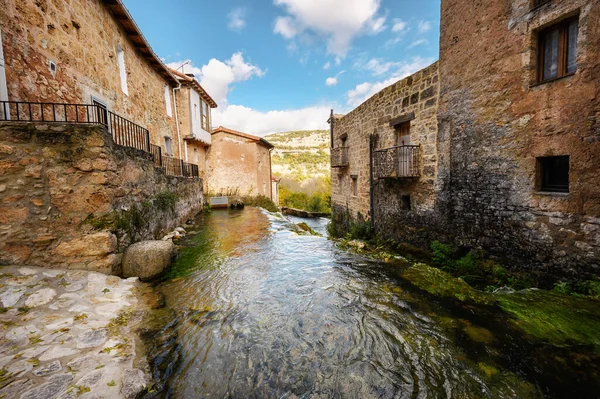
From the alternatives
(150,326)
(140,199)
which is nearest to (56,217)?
(140,199)

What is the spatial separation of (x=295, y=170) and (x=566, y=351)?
43.3 meters

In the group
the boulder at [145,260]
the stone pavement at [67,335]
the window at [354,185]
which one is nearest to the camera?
the stone pavement at [67,335]

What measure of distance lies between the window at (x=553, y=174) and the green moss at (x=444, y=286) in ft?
8.61

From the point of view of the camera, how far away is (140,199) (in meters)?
5.78

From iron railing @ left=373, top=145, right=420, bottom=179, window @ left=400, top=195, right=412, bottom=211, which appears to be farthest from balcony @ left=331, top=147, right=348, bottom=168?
window @ left=400, top=195, right=412, bottom=211

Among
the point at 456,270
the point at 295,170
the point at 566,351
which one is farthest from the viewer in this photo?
the point at 295,170

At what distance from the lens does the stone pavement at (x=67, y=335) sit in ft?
7.09

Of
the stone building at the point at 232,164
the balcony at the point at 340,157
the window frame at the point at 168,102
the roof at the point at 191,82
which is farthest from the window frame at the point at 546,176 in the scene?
the stone building at the point at 232,164

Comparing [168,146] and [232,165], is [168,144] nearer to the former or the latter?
[168,146]

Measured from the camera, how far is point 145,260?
4.57 metres

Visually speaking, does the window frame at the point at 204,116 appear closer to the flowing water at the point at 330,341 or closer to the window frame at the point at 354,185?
the window frame at the point at 354,185

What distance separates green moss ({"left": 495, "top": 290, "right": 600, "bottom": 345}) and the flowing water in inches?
18.1

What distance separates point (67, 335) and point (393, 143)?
9.35 metres

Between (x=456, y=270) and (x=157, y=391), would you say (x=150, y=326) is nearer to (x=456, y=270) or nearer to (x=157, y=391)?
(x=157, y=391)
